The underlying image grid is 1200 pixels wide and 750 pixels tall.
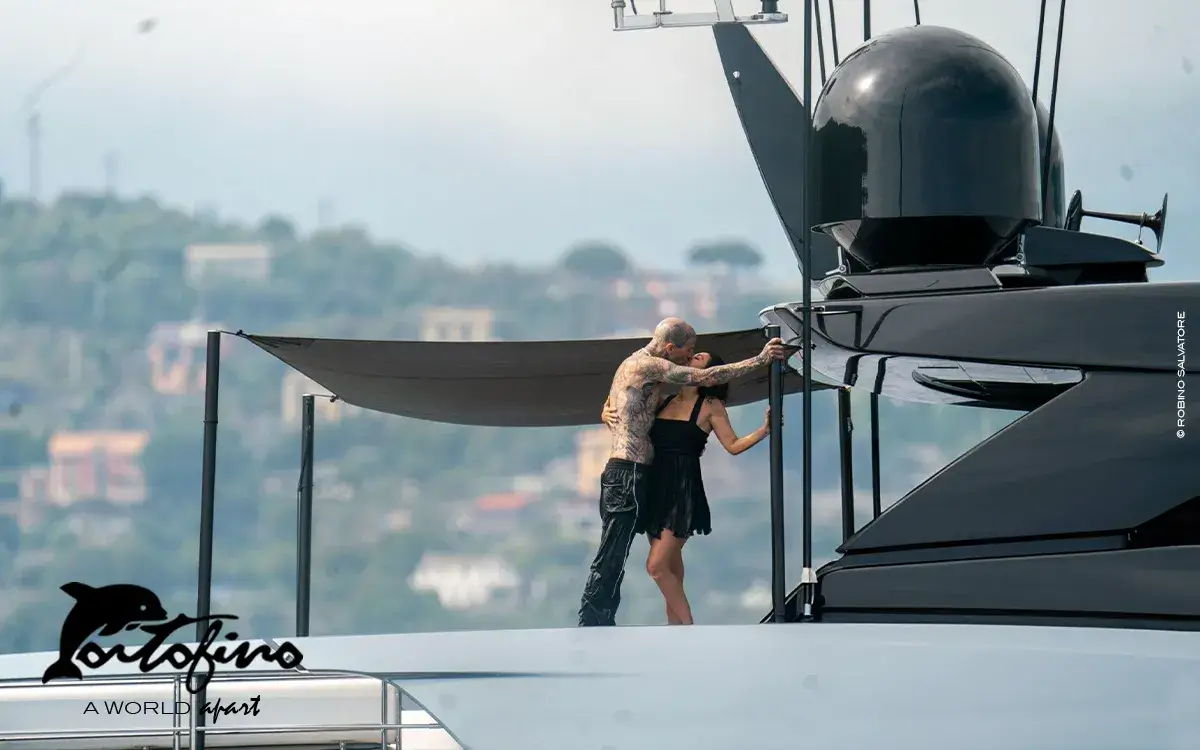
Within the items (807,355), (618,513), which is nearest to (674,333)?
(618,513)

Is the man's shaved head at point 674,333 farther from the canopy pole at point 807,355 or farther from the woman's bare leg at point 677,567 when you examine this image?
the canopy pole at point 807,355

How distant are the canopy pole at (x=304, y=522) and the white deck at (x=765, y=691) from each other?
2.25 meters

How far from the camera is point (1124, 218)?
6340mm

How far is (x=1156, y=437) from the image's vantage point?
4.42m

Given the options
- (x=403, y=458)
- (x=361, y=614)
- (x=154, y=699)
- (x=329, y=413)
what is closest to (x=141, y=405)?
(x=403, y=458)

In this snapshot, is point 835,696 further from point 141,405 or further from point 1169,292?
point 141,405

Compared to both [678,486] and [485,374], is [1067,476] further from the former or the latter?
[485,374]

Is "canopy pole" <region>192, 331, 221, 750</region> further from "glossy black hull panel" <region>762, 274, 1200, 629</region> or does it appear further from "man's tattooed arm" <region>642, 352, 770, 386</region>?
"glossy black hull panel" <region>762, 274, 1200, 629</region>

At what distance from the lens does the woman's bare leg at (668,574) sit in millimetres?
5574

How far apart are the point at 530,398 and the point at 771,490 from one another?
321 cm

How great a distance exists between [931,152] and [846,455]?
5.24 ft

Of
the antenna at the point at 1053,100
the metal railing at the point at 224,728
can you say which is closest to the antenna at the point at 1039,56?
the antenna at the point at 1053,100

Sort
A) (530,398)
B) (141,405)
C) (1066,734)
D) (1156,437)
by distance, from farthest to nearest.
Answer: (141,405)
(530,398)
(1156,437)
(1066,734)

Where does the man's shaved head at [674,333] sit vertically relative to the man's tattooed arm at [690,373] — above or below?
above
